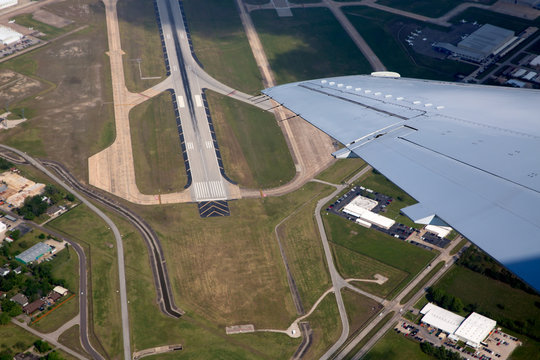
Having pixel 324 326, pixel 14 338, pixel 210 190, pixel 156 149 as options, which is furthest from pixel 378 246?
pixel 14 338

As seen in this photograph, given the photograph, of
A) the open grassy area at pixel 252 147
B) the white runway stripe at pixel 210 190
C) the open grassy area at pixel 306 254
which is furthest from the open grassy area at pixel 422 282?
the white runway stripe at pixel 210 190

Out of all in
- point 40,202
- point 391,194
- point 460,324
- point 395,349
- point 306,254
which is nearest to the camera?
point 395,349

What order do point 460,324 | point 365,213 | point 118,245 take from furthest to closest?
point 365,213
point 118,245
point 460,324

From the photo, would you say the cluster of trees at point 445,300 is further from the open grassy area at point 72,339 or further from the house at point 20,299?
the house at point 20,299

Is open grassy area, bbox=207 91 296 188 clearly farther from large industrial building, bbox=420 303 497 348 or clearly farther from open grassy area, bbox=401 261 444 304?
large industrial building, bbox=420 303 497 348

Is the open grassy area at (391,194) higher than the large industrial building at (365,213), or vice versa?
the open grassy area at (391,194)

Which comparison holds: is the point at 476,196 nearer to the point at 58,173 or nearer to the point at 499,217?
the point at 499,217

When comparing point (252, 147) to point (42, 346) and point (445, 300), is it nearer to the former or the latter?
point (445, 300)
